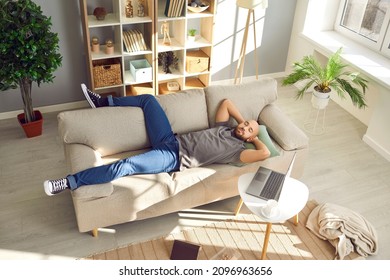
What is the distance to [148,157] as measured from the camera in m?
3.13

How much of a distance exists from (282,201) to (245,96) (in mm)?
1099

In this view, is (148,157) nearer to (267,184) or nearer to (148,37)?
(267,184)

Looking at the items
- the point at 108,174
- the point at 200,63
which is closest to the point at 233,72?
the point at 200,63

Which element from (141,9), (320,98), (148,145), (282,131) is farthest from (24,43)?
(320,98)

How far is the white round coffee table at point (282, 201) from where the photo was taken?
2881 mm

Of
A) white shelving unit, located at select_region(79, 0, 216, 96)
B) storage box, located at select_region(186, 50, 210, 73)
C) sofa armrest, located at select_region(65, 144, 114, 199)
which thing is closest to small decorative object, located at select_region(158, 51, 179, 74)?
white shelving unit, located at select_region(79, 0, 216, 96)

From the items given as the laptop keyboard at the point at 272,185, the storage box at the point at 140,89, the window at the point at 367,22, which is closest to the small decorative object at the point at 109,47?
the storage box at the point at 140,89

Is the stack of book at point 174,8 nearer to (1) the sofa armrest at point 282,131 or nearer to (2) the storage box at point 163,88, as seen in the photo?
(2) the storage box at point 163,88

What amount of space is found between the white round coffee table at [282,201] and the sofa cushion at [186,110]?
68 cm

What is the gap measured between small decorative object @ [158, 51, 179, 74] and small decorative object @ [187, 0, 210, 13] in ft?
1.84

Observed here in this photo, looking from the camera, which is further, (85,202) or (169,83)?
(169,83)

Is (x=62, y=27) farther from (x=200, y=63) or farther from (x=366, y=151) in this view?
(x=366, y=151)

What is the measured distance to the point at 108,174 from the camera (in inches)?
115

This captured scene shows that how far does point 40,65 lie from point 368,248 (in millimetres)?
3088
